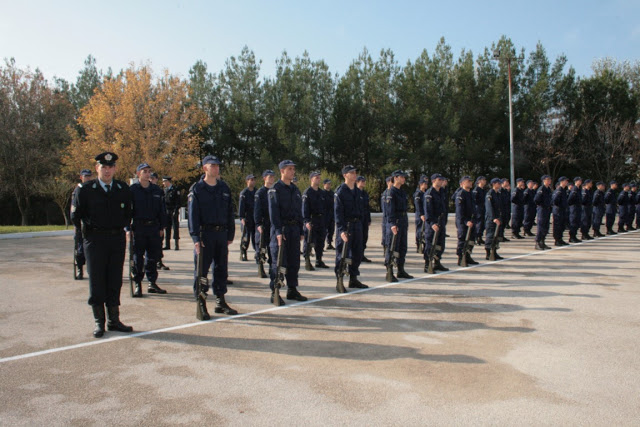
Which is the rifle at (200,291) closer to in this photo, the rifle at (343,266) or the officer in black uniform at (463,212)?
the rifle at (343,266)

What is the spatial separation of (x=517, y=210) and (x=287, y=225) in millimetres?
12369

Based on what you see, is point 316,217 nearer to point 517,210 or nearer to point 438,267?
point 438,267

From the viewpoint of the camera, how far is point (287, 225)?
285 inches

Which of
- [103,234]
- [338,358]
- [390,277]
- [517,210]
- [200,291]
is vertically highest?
[517,210]

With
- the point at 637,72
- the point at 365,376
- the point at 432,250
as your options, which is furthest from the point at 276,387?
the point at 637,72

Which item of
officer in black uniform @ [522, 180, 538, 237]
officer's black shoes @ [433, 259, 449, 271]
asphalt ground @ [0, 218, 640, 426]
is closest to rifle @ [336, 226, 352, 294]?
asphalt ground @ [0, 218, 640, 426]

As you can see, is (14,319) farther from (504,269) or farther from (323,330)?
(504,269)

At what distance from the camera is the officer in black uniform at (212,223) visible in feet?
20.8

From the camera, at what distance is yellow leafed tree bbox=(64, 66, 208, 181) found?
32875 mm

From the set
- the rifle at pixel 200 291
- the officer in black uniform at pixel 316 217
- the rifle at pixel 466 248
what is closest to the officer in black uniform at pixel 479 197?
the rifle at pixel 466 248

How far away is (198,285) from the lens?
619cm

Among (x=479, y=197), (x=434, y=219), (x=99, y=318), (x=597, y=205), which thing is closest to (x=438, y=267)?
(x=434, y=219)

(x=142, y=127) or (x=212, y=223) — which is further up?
(x=142, y=127)

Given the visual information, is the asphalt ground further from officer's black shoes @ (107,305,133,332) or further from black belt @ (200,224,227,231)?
black belt @ (200,224,227,231)
